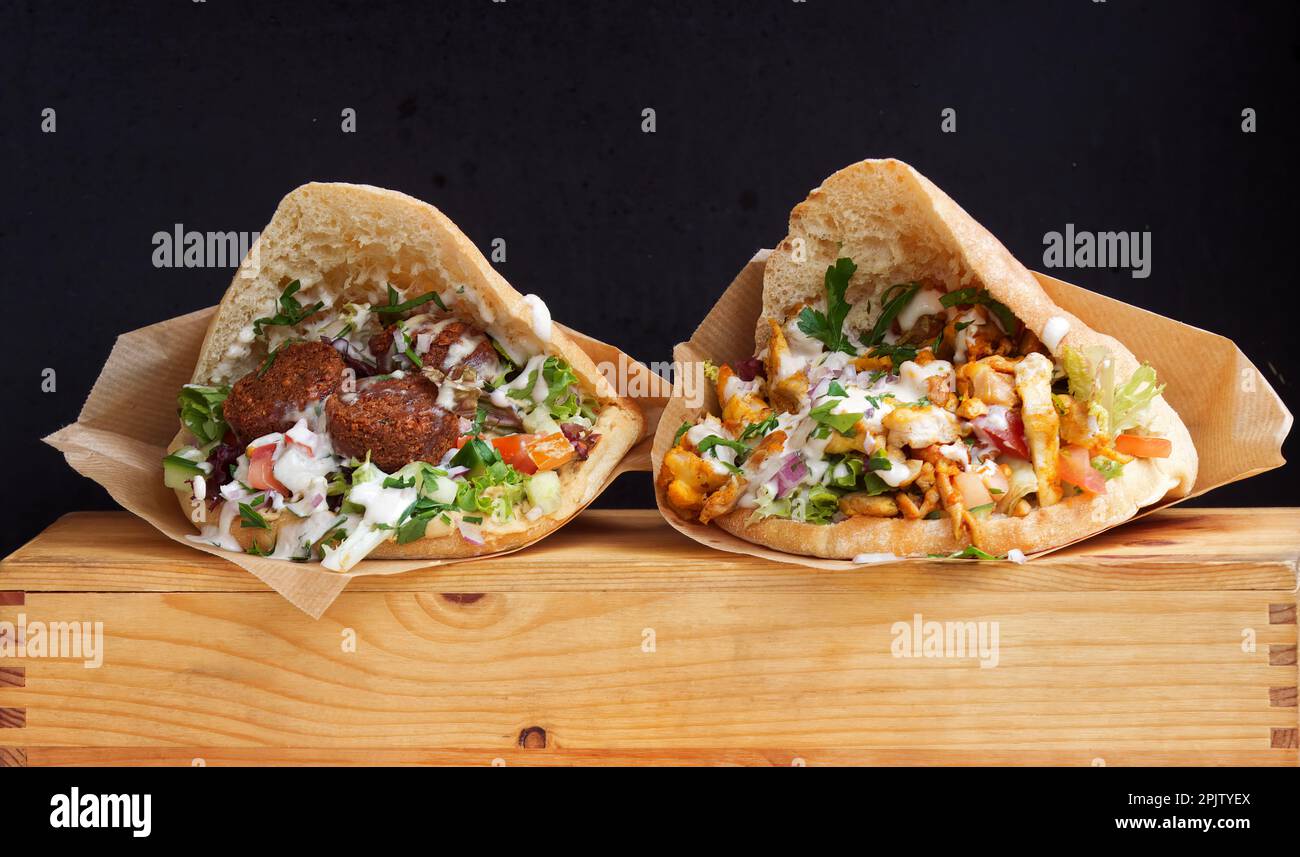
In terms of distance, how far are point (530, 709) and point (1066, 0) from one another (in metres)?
3.00

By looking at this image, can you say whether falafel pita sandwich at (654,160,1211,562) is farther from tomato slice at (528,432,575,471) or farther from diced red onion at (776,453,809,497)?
tomato slice at (528,432,575,471)

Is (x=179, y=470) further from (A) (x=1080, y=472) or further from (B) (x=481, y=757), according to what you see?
(A) (x=1080, y=472)

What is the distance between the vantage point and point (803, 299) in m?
3.70

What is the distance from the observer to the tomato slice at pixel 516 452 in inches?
136

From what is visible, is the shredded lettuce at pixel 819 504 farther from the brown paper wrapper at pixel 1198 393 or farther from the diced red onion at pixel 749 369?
the diced red onion at pixel 749 369

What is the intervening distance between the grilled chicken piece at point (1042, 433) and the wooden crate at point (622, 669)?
17 centimetres

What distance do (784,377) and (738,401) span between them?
0.14m

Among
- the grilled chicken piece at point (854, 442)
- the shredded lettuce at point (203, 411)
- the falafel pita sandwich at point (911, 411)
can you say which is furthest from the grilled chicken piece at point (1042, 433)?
the shredded lettuce at point (203, 411)

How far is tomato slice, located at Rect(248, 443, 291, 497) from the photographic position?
3.42 meters

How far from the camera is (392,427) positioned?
3395mm

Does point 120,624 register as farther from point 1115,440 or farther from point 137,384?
point 1115,440

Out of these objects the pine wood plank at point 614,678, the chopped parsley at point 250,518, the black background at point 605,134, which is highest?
the black background at point 605,134

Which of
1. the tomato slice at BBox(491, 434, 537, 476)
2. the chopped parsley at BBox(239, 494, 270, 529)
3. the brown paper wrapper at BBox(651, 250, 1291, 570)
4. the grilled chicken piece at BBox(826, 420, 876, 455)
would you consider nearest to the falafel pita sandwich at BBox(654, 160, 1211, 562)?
the grilled chicken piece at BBox(826, 420, 876, 455)

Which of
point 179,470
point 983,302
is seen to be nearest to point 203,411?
point 179,470
